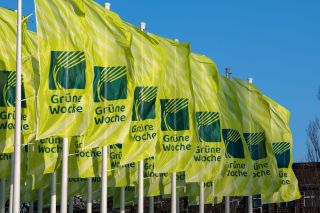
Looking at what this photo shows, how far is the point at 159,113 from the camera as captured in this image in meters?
33.8

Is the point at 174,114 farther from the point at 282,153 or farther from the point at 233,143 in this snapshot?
the point at 282,153

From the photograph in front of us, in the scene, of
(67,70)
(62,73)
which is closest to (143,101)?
(67,70)

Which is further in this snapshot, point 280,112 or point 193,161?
point 280,112

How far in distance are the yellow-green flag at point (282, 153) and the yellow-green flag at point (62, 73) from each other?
21.6 metres

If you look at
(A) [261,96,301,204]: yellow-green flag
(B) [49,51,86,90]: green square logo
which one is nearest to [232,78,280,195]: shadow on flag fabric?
(A) [261,96,301,204]: yellow-green flag

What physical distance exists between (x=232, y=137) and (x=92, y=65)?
1693 centimetres

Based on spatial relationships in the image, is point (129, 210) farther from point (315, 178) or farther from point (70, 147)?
point (70, 147)

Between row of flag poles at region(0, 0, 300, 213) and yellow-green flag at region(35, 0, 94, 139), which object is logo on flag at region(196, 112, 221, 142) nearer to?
row of flag poles at region(0, 0, 300, 213)

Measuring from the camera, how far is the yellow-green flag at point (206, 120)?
39.2 m

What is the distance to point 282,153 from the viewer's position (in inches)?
1939

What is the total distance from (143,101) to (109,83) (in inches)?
128

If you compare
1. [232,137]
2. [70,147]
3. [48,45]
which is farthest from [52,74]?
[232,137]

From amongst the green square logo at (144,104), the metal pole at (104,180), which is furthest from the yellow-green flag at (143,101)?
the metal pole at (104,180)

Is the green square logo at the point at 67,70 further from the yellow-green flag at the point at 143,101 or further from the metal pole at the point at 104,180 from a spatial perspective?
the metal pole at the point at 104,180
